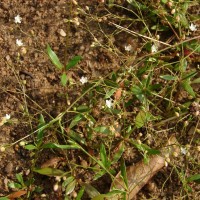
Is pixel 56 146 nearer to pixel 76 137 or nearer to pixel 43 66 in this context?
pixel 76 137

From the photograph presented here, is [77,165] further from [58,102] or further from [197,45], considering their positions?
[197,45]

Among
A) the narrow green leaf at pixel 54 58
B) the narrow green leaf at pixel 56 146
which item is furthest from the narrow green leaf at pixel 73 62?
the narrow green leaf at pixel 56 146

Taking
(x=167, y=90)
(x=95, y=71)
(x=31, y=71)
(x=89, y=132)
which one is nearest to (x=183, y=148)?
(x=167, y=90)

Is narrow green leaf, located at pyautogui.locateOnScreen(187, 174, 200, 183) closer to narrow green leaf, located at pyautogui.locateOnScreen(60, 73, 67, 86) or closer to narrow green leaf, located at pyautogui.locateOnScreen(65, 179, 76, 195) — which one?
narrow green leaf, located at pyautogui.locateOnScreen(65, 179, 76, 195)

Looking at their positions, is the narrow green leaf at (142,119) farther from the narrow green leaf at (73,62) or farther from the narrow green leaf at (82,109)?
the narrow green leaf at (73,62)

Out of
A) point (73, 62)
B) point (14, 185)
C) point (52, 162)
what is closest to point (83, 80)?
point (73, 62)

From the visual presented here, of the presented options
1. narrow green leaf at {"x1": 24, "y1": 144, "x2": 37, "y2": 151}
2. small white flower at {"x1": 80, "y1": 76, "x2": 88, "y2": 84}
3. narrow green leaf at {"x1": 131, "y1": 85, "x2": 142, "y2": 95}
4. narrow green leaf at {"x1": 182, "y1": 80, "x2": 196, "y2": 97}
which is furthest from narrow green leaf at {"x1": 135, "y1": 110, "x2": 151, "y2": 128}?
narrow green leaf at {"x1": 24, "y1": 144, "x2": 37, "y2": 151}
